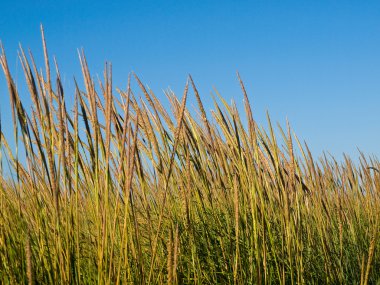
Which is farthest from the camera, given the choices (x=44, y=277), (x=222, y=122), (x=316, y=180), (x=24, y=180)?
(x=316, y=180)

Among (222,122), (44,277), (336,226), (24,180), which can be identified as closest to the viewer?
(44,277)

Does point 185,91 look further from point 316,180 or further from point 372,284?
point 372,284

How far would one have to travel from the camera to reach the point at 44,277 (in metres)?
1.44

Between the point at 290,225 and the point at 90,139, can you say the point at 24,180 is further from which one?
the point at 290,225

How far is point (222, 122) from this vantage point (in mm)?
1853

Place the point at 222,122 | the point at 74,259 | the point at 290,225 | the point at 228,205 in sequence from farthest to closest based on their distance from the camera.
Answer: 1. the point at 228,205
2. the point at 222,122
3. the point at 290,225
4. the point at 74,259

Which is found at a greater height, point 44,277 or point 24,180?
point 24,180

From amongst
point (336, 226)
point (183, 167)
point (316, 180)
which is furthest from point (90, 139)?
point (336, 226)

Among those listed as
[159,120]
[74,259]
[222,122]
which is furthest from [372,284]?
[74,259]

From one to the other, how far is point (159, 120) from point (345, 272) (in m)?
1.16

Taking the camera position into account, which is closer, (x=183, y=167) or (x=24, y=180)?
(x=24, y=180)

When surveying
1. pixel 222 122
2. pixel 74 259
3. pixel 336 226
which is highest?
pixel 222 122

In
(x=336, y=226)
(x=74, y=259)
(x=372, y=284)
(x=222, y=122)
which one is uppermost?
(x=222, y=122)

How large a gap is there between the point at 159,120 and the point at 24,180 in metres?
0.53
